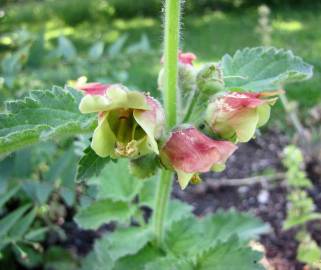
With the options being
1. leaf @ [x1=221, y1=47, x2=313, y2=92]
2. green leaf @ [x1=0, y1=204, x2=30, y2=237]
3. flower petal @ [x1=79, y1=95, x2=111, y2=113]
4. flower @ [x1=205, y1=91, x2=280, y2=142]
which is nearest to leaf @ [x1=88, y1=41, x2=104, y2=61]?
green leaf @ [x1=0, y1=204, x2=30, y2=237]

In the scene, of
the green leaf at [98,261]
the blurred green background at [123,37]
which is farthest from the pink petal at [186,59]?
the blurred green background at [123,37]

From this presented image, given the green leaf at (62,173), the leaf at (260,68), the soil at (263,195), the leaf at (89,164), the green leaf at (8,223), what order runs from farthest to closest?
the soil at (263,195)
the green leaf at (62,173)
the green leaf at (8,223)
the leaf at (260,68)
the leaf at (89,164)

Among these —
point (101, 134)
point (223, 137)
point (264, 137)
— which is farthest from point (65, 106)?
point (264, 137)

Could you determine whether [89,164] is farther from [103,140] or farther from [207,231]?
[207,231]

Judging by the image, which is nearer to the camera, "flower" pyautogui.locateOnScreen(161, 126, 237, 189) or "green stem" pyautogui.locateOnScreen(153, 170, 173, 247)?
"flower" pyautogui.locateOnScreen(161, 126, 237, 189)

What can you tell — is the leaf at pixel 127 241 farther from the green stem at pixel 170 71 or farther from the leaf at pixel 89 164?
the leaf at pixel 89 164

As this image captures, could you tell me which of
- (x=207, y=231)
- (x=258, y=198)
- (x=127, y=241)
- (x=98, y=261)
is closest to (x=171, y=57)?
(x=127, y=241)

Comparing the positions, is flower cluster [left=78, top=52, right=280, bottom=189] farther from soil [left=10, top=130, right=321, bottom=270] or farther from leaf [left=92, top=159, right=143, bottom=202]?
soil [left=10, top=130, right=321, bottom=270]
